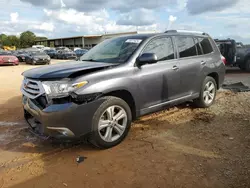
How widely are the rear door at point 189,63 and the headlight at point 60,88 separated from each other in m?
2.36

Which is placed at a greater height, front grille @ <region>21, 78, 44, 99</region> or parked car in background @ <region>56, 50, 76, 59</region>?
parked car in background @ <region>56, 50, 76, 59</region>

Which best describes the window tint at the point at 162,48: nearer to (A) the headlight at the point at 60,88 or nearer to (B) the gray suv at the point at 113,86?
(B) the gray suv at the point at 113,86

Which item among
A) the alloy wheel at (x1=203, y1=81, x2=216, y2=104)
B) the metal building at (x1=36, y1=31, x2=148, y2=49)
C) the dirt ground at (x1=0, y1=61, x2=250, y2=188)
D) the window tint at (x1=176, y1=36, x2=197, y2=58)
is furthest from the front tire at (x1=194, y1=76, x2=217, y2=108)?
the metal building at (x1=36, y1=31, x2=148, y2=49)

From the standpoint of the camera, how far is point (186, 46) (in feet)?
Answer: 16.9

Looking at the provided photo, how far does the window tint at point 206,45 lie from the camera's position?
564 centimetres

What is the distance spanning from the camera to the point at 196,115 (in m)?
5.43

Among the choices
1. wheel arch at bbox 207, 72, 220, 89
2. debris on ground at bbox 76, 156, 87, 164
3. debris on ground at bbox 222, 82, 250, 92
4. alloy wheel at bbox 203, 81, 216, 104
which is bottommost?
debris on ground at bbox 76, 156, 87, 164

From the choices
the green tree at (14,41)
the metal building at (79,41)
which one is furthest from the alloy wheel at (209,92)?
the green tree at (14,41)

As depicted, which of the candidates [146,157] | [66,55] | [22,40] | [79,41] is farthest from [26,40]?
[146,157]

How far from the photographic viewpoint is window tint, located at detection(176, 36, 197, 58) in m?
4.96

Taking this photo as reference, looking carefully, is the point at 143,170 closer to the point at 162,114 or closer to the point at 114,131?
the point at 114,131

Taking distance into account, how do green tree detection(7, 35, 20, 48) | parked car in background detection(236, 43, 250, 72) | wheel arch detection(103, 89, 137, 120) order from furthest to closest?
Answer: green tree detection(7, 35, 20, 48) < parked car in background detection(236, 43, 250, 72) < wheel arch detection(103, 89, 137, 120)

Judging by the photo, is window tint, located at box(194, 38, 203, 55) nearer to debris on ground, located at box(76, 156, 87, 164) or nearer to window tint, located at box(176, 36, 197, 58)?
window tint, located at box(176, 36, 197, 58)

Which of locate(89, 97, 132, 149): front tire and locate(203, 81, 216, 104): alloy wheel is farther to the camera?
locate(203, 81, 216, 104): alloy wheel
